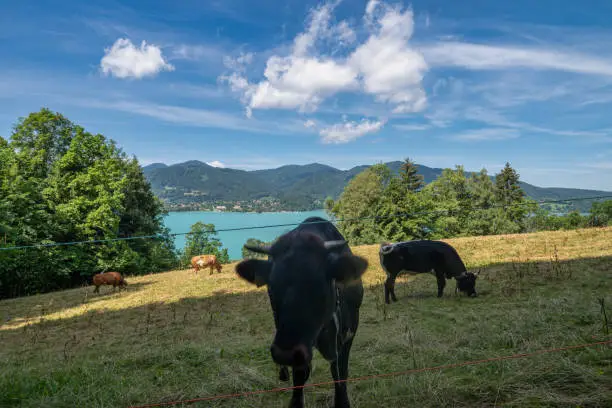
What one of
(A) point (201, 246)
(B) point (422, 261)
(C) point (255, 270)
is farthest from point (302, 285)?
(A) point (201, 246)

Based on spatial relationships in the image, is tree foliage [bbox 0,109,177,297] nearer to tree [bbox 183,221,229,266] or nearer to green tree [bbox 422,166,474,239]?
tree [bbox 183,221,229,266]

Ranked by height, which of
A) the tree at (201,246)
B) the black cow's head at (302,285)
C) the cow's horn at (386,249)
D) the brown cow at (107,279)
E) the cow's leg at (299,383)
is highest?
the black cow's head at (302,285)

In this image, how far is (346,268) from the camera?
9.57 ft

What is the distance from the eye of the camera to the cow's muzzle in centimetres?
237

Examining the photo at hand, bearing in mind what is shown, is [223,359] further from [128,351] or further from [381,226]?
[381,226]

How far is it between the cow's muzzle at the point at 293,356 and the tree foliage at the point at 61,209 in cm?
2350

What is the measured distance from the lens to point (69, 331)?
10.0m

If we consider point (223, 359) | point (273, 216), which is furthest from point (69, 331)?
point (273, 216)

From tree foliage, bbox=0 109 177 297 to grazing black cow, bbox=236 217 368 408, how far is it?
22.9m

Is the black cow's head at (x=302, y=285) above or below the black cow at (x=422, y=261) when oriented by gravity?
above

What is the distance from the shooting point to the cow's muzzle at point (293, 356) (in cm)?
237

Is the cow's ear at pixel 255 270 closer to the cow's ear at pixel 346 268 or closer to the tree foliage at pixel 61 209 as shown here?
the cow's ear at pixel 346 268

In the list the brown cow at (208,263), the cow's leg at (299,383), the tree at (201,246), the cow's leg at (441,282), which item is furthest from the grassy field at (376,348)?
the tree at (201,246)

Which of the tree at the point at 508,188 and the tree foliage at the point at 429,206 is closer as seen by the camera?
the tree foliage at the point at 429,206
